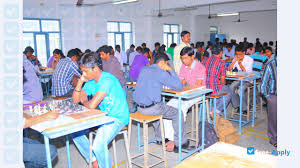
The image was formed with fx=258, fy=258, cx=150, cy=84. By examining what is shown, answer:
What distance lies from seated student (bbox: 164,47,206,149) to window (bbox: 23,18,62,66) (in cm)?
742

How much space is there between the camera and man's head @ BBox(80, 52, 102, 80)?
250cm

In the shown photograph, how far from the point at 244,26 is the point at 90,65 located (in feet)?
53.2

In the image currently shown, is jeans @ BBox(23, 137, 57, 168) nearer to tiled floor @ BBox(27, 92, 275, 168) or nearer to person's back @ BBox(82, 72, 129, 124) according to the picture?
person's back @ BBox(82, 72, 129, 124)

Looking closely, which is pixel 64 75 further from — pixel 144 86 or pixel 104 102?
pixel 104 102

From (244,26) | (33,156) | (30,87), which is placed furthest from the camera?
(244,26)

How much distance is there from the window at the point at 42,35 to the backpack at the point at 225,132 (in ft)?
26.4

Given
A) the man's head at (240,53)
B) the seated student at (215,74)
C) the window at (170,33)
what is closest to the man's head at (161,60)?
the seated student at (215,74)

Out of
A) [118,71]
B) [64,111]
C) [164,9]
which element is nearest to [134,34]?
[164,9]

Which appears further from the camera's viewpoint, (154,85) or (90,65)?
(154,85)

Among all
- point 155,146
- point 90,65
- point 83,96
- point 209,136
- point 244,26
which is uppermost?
point 244,26

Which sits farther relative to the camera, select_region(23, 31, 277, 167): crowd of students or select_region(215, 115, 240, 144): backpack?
select_region(215, 115, 240, 144): backpack

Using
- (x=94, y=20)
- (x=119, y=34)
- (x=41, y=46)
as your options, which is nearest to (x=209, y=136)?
(x=41, y=46)

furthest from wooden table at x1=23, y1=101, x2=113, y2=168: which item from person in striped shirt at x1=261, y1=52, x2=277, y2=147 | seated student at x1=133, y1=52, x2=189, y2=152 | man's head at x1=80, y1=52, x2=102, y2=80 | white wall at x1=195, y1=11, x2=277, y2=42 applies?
white wall at x1=195, y1=11, x2=277, y2=42

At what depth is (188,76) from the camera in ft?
13.0
